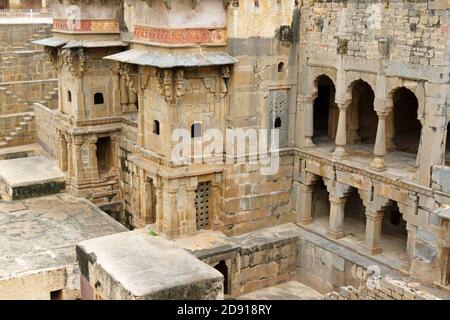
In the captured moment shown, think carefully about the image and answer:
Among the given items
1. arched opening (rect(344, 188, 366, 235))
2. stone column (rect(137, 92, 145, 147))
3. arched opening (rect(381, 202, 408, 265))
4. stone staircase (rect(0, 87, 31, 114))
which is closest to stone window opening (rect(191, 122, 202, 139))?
Result: stone column (rect(137, 92, 145, 147))

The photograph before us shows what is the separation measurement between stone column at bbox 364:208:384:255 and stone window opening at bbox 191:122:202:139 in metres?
4.90

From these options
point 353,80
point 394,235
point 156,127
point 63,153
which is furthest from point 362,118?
point 63,153

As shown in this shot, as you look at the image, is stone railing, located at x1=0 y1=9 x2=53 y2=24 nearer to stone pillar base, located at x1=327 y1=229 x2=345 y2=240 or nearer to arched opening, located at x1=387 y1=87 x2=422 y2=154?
arched opening, located at x1=387 y1=87 x2=422 y2=154

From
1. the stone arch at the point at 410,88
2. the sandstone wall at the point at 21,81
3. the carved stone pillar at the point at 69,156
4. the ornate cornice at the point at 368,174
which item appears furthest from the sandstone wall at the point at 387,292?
the sandstone wall at the point at 21,81

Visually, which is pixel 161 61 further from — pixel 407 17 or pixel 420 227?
pixel 420 227

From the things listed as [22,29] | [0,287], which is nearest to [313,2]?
[0,287]

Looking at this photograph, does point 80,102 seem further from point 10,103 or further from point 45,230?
point 10,103

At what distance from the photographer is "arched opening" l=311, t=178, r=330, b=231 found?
58.9 ft

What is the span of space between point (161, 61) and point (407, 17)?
600 centimetres

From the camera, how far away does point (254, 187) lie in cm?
1695

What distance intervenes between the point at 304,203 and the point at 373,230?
2702 mm

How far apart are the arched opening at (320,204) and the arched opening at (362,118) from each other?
164 centimetres

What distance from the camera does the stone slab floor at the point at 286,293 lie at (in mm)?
16328

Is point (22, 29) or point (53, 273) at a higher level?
point (22, 29)
